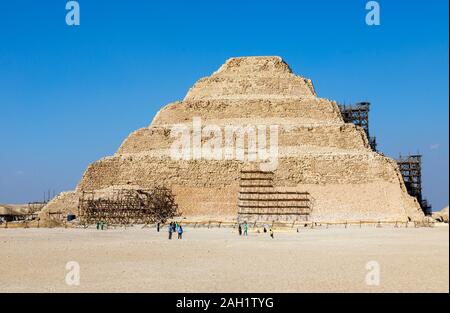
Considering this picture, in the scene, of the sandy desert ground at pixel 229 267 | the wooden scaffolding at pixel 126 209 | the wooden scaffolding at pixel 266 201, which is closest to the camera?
the sandy desert ground at pixel 229 267

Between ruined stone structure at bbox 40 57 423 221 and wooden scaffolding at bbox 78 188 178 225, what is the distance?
305 centimetres

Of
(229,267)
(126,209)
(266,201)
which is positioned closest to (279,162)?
(266,201)

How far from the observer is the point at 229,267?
1966 centimetres

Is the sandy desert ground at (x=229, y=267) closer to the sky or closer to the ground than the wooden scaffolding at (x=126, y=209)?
closer to the ground

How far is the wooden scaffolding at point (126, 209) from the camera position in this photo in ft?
186

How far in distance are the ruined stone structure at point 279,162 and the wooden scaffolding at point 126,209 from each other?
3045 mm

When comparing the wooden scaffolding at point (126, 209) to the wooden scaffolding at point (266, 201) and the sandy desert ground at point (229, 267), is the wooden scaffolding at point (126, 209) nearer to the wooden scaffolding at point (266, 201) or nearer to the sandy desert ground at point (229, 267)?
the wooden scaffolding at point (266, 201)

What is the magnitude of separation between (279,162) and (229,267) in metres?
41.0

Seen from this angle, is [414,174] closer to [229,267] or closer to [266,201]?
[266,201]

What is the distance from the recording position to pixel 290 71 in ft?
259

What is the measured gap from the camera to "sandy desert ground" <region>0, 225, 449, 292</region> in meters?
15.4

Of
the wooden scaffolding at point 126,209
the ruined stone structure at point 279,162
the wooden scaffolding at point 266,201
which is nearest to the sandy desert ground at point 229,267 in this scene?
the wooden scaffolding at point 266,201
